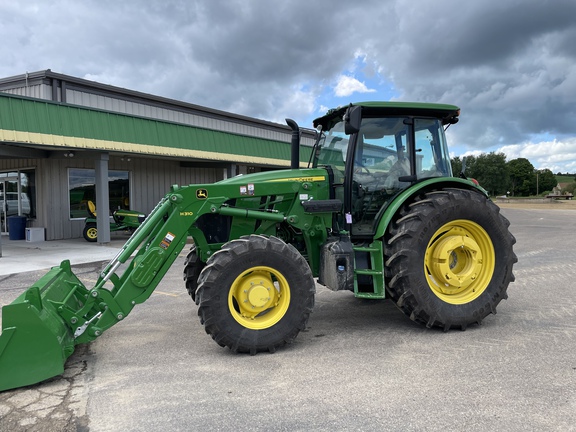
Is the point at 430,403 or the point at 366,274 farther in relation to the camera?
the point at 366,274

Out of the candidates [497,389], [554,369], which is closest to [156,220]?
[497,389]

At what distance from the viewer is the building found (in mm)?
12008

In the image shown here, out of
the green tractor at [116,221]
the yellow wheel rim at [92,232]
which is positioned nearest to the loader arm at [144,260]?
the green tractor at [116,221]

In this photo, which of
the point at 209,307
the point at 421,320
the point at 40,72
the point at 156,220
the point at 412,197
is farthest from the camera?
the point at 40,72

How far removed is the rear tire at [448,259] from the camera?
15.2ft

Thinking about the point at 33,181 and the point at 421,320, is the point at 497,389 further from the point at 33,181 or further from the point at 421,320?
the point at 33,181

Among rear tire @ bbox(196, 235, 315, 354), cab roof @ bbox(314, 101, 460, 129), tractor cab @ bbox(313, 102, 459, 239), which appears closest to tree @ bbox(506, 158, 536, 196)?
cab roof @ bbox(314, 101, 460, 129)

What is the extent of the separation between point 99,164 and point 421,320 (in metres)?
11.6

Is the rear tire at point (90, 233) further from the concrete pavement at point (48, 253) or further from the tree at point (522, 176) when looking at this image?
the tree at point (522, 176)

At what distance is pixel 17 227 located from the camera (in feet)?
51.6

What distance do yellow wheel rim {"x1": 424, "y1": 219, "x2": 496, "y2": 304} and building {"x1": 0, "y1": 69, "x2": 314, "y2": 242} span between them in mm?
10309

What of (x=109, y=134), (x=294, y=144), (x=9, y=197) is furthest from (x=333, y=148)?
(x=9, y=197)

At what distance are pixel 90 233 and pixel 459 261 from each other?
13.0m

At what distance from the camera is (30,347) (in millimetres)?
3498
